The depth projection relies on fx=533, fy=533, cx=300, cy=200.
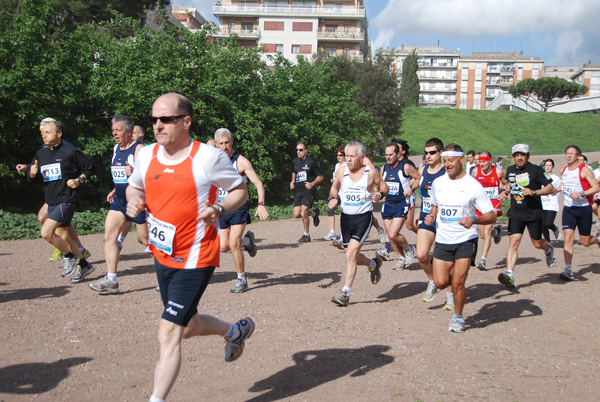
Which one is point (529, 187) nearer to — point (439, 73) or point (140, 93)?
point (140, 93)

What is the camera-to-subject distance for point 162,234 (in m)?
Answer: 3.66

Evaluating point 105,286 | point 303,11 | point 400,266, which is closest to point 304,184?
point 400,266

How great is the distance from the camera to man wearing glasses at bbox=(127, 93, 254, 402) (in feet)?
11.8

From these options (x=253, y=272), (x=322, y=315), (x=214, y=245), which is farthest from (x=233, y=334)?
(x=253, y=272)

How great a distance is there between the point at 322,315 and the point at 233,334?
7.47 feet

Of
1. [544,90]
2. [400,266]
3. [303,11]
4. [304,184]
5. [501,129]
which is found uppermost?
[303,11]

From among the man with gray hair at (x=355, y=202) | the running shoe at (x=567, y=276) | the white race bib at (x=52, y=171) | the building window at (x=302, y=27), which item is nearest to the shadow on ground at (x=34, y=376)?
the man with gray hair at (x=355, y=202)

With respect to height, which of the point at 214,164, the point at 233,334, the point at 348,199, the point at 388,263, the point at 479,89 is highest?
the point at 479,89

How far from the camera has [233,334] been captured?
4.37m

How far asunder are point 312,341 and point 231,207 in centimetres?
228

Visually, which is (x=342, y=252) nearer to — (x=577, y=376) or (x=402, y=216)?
(x=402, y=216)

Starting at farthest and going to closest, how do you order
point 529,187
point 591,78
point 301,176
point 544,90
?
point 591,78 < point 544,90 < point 301,176 < point 529,187

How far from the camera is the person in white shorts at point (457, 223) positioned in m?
6.03

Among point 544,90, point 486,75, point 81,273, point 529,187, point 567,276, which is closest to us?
point 81,273
